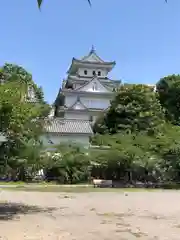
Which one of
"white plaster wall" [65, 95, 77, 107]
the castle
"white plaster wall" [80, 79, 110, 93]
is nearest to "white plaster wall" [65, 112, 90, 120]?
the castle

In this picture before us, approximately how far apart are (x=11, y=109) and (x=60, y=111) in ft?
130

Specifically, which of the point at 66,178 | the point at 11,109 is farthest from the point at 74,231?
the point at 66,178

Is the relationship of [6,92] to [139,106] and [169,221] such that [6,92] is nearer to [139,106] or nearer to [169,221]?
[169,221]

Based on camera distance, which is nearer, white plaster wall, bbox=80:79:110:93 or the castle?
the castle

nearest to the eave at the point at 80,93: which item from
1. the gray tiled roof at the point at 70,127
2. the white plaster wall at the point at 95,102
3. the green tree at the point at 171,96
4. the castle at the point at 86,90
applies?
the castle at the point at 86,90

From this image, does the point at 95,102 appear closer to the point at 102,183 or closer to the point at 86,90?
the point at 86,90

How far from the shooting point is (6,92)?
1109 cm

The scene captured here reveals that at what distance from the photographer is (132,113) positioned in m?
40.3

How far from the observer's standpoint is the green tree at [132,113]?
3981 centimetres

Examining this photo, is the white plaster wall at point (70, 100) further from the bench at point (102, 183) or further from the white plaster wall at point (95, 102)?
the bench at point (102, 183)

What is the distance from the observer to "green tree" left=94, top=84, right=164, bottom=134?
39.8 metres

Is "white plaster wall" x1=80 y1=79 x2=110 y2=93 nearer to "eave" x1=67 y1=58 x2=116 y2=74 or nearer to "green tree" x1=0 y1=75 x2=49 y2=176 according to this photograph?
"eave" x1=67 y1=58 x2=116 y2=74

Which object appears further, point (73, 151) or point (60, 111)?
point (60, 111)

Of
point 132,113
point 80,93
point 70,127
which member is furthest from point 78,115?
point 70,127
